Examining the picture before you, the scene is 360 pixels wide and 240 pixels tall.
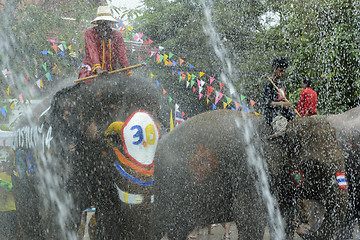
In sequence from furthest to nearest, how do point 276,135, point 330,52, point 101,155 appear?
point 330,52
point 276,135
point 101,155

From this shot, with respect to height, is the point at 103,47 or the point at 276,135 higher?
the point at 103,47

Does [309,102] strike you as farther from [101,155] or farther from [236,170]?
[101,155]

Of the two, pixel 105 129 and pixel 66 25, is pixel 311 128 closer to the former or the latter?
pixel 105 129

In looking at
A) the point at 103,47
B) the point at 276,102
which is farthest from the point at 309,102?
the point at 103,47

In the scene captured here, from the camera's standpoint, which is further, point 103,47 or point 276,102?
point 276,102

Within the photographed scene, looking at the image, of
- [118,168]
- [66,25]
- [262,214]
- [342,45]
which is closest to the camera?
[118,168]

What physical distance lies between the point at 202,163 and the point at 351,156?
6.31 feet

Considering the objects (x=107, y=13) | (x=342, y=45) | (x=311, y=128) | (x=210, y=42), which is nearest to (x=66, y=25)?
(x=107, y=13)

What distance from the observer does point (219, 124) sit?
4.96 m

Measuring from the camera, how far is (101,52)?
3551mm

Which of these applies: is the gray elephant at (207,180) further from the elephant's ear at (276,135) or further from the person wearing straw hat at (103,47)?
the person wearing straw hat at (103,47)

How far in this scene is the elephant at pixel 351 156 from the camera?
530cm

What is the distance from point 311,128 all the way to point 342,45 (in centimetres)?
222

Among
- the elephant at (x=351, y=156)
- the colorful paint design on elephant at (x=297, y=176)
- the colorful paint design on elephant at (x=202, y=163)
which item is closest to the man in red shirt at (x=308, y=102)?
the elephant at (x=351, y=156)
